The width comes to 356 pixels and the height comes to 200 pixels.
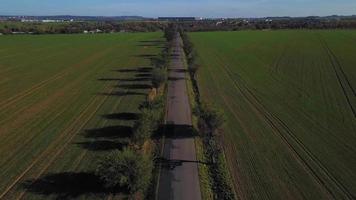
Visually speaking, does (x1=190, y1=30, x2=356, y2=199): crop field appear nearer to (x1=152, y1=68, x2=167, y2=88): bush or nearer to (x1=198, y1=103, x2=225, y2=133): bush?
(x1=198, y1=103, x2=225, y2=133): bush

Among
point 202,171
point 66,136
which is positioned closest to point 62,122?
point 66,136

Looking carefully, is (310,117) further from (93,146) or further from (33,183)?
(33,183)

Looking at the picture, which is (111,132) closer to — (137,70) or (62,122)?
(62,122)

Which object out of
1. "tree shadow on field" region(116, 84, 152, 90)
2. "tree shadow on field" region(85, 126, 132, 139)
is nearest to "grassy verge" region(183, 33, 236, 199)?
"tree shadow on field" region(85, 126, 132, 139)

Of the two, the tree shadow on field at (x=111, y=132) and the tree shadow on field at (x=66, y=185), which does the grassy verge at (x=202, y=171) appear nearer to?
the tree shadow on field at (x=66, y=185)

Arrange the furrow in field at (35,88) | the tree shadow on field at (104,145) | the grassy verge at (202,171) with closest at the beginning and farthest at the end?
the grassy verge at (202,171)
the tree shadow on field at (104,145)
the furrow in field at (35,88)

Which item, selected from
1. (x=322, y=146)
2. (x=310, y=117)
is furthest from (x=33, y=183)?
(x=310, y=117)

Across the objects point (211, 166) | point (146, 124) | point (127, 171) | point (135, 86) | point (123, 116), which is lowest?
point (135, 86)

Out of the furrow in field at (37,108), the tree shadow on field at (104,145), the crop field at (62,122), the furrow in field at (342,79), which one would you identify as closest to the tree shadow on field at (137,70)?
the crop field at (62,122)
